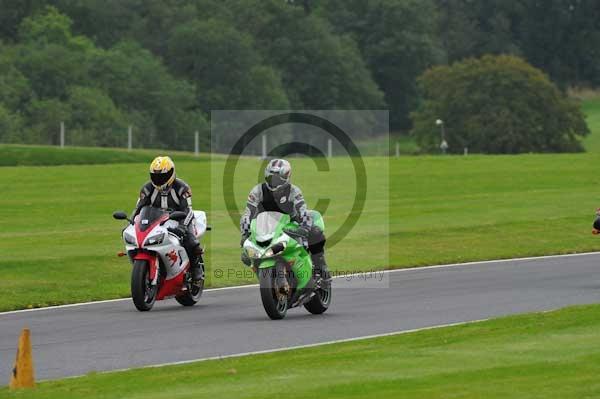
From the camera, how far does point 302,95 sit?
405ft

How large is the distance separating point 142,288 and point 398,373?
674 cm

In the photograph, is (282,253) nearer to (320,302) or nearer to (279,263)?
(279,263)

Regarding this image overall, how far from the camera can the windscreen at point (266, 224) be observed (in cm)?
1662

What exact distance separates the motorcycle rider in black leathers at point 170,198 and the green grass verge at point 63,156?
32720mm

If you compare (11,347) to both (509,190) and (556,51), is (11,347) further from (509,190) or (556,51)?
(556,51)

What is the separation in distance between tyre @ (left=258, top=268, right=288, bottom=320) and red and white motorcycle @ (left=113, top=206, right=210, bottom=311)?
187cm

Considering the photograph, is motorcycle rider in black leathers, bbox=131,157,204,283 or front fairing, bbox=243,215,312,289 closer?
front fairing, bbox=243,215,312,289

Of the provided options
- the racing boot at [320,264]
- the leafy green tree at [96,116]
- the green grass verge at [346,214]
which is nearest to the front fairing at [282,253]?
the racing boot at [320,264]

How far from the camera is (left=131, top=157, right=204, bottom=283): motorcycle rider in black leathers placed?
1872cm

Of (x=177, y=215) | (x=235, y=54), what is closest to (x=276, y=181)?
(x=177, y=215)

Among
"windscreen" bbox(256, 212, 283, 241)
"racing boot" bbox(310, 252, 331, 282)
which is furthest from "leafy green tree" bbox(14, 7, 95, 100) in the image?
"windscreen" bbox(256, 212, 283, 241)

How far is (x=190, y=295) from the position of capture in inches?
758

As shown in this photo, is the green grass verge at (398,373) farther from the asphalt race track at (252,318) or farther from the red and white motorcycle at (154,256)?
the red and white motorcycle at (154,256)

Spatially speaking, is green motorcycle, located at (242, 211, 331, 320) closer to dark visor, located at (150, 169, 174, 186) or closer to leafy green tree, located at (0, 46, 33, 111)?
dark visor, located at (150, 169, 174, 186)
